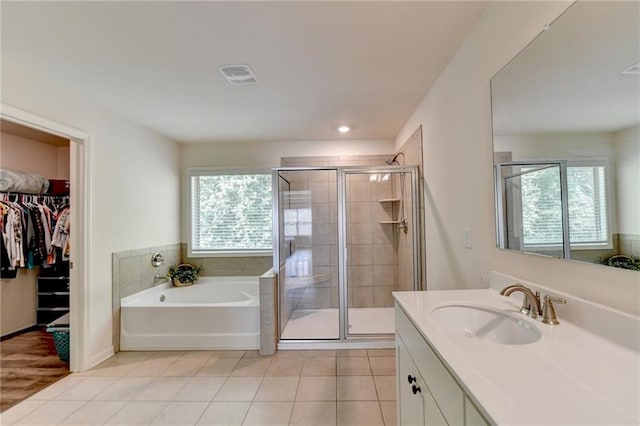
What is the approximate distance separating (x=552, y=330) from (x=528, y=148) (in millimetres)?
756

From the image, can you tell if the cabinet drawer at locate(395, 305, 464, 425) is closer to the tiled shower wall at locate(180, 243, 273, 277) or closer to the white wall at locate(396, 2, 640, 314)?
the white wall at locate(396, 2, 640, 314)

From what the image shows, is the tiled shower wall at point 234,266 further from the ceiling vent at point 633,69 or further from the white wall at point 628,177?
the ceiling vent at point 633,69

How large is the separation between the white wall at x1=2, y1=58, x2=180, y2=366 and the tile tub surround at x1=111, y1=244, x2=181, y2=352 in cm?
7

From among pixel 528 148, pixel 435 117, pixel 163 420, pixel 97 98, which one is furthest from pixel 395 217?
pixel 97 98

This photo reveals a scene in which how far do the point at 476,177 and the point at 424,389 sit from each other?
47.7 inches

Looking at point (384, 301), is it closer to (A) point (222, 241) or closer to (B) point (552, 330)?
(A) point (222, 241)

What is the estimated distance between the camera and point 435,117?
2.43 m

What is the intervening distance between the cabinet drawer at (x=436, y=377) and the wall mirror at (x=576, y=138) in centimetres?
63

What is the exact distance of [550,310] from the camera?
1.08 m

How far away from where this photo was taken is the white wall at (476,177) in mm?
1072

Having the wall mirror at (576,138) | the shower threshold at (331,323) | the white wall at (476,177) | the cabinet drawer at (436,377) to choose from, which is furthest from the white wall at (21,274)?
the wall mirror at (576,138)

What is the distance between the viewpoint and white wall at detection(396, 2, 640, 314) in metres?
1.07

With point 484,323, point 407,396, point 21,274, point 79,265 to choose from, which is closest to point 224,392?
point 407,396

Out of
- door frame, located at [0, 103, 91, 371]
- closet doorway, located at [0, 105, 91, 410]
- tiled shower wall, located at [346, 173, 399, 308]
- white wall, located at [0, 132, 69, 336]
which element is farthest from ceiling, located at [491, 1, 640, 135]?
white wall, located at [0, 132, 69, 336]
